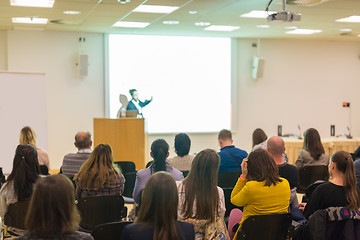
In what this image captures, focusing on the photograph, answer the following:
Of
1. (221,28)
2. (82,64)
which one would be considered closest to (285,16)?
(221,28)

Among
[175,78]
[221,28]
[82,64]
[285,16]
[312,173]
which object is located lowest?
[312,173]

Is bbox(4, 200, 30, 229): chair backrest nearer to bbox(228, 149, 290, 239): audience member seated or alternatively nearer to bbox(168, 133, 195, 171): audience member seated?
bbox(228, 149, 290, 239): audience member seated

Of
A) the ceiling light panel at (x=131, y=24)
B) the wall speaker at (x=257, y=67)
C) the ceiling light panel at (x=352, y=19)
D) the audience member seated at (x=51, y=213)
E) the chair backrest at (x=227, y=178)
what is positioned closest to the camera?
the audience member seated at (x=51, y=213)

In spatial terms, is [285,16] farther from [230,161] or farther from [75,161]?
[75,161]

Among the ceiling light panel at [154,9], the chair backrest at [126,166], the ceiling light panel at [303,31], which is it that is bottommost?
the chair backrest at [126,166]

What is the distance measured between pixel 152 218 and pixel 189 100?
936cm

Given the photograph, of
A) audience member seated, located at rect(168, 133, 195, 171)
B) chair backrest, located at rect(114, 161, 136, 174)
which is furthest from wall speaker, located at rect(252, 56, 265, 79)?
audience member seated, located at rect(168, 133, 195, 171)

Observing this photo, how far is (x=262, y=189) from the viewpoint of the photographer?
137 inches

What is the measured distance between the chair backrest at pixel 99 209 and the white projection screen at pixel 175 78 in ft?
24.0

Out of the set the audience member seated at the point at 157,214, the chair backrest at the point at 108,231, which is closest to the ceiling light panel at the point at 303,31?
the chair backrest at the point at 108,231

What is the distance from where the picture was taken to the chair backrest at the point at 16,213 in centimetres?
374

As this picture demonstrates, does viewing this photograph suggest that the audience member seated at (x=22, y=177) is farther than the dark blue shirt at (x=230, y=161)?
No

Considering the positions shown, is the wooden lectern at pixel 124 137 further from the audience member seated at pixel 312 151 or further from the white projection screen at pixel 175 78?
the white projection screen at pixel 175 78

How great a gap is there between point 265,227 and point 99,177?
1587 mm
